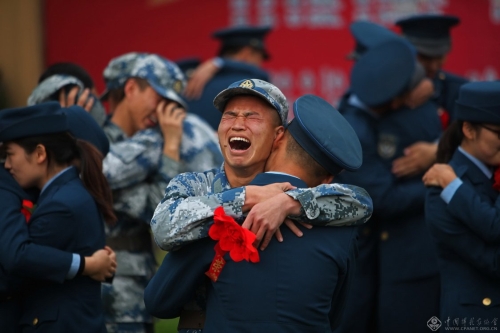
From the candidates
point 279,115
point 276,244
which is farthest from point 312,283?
point 279,115

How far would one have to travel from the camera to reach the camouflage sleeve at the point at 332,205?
326 cm

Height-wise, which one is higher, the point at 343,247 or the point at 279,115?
the point at 279,115

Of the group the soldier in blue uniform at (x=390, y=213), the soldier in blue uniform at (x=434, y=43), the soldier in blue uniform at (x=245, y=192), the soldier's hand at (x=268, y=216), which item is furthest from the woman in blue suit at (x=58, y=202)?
the soldier in blue uniform at (x=434, y=43)

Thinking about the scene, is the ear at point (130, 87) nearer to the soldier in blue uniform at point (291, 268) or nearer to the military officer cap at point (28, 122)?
the military officer cap at point (28, 122)

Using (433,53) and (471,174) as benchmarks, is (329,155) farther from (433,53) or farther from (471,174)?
(433,53)

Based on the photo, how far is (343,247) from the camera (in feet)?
11.0

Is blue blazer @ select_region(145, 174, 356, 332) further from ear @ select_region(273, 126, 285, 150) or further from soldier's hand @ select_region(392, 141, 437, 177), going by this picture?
soldier's hand @ select_region(392, 141, 437, 177)

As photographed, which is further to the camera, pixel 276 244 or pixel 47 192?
pixel 47 192

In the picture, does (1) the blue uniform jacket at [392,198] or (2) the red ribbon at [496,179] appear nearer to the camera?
(2) the red ribbon at [496,179]

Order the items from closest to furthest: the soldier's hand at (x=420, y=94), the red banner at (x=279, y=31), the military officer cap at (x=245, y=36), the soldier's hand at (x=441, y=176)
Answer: the soldier's hand at (x=441, y=176)
the soldier's hand at (x=420, y=94)
the military officer cap at (x=245, y=36)
the red banner at (x=279, y=31)

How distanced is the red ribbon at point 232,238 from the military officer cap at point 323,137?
426 millimetres

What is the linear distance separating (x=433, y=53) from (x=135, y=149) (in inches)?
89.5

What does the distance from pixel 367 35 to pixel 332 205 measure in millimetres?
2859

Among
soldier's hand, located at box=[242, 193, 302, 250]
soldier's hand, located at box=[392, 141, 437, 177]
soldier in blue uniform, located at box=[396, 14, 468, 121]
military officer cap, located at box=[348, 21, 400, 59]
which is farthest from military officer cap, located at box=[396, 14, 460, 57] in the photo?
soldier's hand, located at box=[242, 193, 302, 250]
